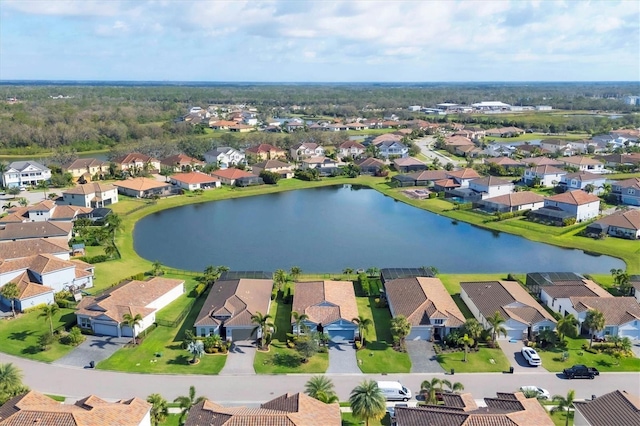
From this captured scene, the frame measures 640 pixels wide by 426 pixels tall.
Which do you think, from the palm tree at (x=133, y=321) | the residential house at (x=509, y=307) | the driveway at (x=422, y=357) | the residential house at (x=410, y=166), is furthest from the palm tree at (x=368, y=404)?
the residential house at (x=410, y=166)

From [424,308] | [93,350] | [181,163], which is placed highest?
[181,163]

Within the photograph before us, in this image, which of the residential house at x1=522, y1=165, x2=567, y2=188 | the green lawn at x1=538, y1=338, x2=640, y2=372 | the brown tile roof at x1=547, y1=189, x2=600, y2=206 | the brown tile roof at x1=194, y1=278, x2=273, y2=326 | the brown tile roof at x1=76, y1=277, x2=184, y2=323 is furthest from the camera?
the residential house at x1=522, y1=165, x2=567, y2=188

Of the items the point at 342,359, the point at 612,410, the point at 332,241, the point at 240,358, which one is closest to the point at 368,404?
the point at 342,359

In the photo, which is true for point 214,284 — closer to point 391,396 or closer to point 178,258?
point 178,258

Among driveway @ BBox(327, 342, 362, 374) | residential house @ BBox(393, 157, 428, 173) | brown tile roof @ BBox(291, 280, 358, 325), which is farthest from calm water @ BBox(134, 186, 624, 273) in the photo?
residential house @ BBox(393, 157, 428, 173)

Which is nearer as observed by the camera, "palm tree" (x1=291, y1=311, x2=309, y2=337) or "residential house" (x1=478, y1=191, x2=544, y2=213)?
"palm tree" (x1=291, y1=311, x2=309, y2=337)

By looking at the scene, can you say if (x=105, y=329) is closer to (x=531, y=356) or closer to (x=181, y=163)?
(x=531, y=356)

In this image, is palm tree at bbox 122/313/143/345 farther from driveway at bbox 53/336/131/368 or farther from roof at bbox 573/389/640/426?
roof at bbox 573/389/640/426
